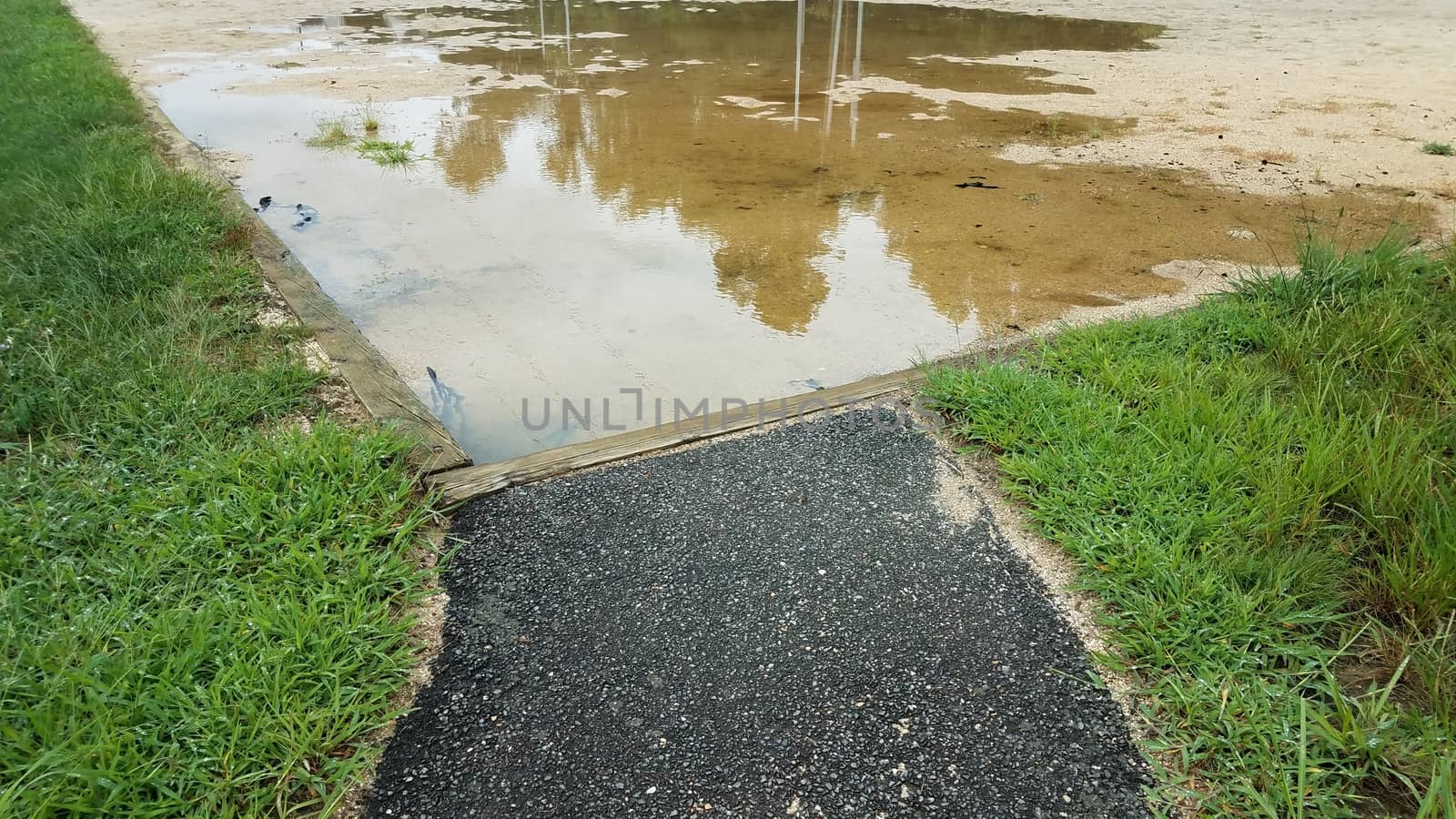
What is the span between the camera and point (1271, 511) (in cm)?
245

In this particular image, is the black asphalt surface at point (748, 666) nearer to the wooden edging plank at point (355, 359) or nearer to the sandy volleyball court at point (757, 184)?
the wooden edging plank at point (355, 359)

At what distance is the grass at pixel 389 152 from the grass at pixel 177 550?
245 centimetres

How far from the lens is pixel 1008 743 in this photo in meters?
1.95

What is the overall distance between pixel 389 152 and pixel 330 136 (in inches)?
31.4

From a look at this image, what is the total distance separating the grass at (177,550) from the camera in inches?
70.1

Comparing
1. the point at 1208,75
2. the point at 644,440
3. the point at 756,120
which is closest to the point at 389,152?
the point at 756,120

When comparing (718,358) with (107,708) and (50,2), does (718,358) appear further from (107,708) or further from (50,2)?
(50,2)

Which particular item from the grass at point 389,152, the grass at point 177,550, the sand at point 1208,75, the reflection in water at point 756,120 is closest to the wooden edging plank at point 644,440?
the grass at point 177,550

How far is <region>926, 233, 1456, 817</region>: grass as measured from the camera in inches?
73.0

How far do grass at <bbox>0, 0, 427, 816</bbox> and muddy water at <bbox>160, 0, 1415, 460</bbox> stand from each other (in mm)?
690

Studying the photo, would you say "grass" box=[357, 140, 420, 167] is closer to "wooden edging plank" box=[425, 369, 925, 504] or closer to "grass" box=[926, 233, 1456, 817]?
"wooden edging plank" box=[425, 369, 925, 504]

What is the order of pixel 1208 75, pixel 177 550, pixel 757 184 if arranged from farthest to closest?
pixel 1208 75
pixel 757 184
pixel 177 550

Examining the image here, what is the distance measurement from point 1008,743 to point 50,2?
55.6 ft

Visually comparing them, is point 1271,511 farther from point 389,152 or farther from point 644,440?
point 389,152
